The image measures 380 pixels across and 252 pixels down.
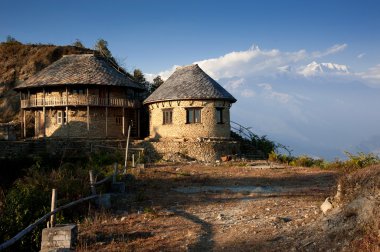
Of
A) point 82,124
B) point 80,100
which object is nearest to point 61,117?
point 82,124

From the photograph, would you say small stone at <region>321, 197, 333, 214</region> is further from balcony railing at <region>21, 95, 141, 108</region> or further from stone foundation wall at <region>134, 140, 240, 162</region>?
balcony railing at <region>21, 95, 141, 108</region>

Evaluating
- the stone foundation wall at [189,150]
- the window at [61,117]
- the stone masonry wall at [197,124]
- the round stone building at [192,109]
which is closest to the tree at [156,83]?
the round stone building at [192,109]

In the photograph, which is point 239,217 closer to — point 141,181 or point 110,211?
point 110,211

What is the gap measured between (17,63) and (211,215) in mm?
37923

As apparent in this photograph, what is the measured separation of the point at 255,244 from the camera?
892 cm

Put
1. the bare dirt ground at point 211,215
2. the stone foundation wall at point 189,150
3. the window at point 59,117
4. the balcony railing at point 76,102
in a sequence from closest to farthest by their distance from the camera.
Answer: the bare dirt ground at point 211,215, the stone foundation wall at point 189,150, the balcony railing at point 76,102, the window at point 59,117

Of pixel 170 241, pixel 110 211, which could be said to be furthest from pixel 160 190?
pixel 170 241

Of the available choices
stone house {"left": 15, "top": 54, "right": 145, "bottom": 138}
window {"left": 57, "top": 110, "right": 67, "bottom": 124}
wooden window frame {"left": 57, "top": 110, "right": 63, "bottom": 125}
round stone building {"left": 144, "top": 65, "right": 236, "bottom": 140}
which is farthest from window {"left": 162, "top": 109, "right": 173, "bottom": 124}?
wooden window frame {"left": 57, "top": 110, "right": 63, "bottom": 125}

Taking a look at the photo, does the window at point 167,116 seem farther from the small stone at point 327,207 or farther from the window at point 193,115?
the small stone at point 327,207

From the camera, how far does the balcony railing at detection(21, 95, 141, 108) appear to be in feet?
107

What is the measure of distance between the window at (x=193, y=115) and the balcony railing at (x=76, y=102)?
19.4 feet

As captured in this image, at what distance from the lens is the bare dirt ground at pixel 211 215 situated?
9.31 metres

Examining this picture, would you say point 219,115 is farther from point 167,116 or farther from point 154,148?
point 154,148

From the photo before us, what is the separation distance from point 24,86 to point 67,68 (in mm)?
3731
